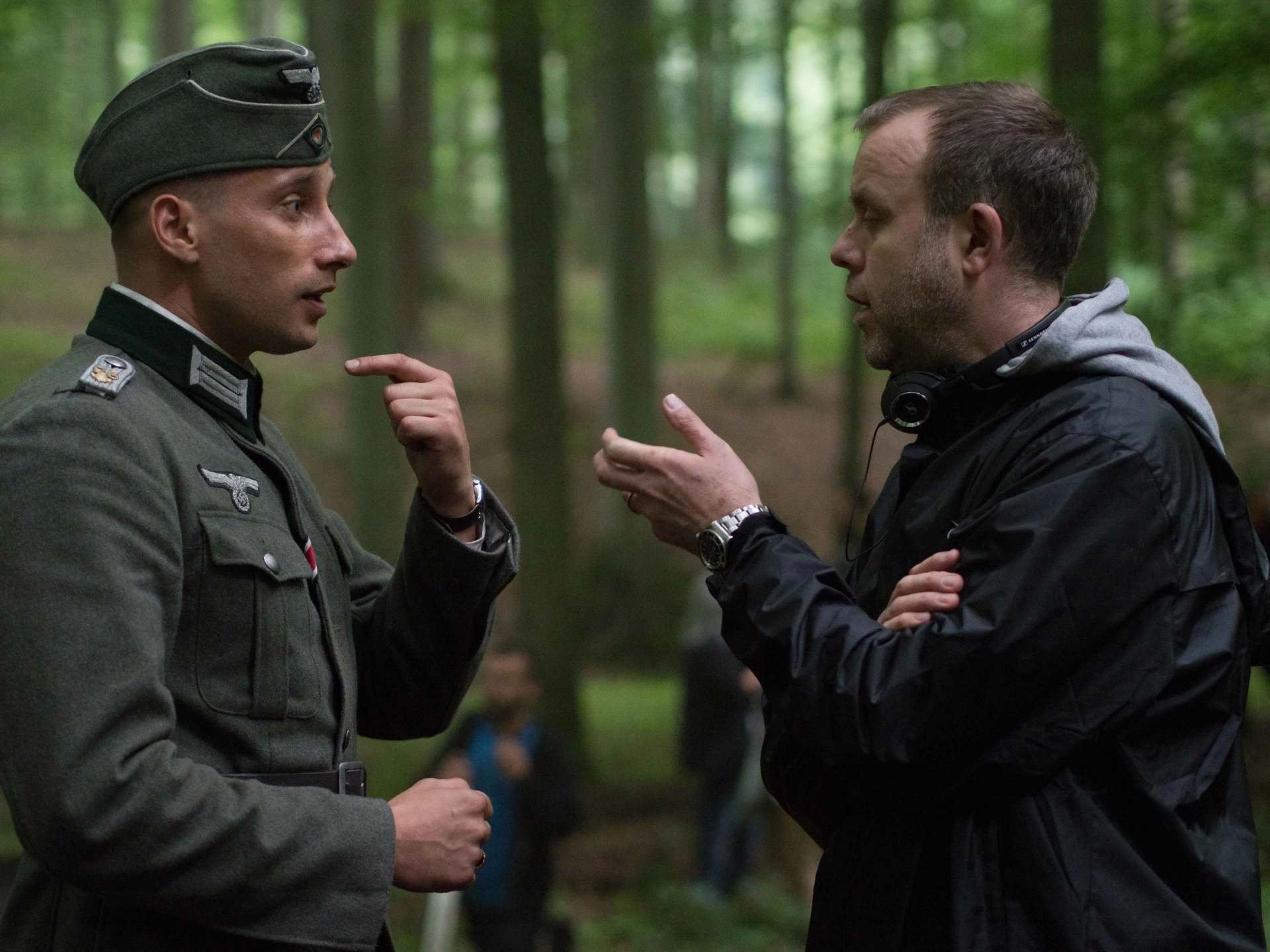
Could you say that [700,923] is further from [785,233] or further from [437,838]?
[785,233]

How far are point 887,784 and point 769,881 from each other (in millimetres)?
7226

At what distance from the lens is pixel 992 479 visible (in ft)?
7.20

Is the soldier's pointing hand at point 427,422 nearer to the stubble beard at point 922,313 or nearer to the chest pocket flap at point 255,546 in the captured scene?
the chest pocket flap at point 255,546

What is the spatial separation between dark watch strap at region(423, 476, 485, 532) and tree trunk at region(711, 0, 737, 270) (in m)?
24.3

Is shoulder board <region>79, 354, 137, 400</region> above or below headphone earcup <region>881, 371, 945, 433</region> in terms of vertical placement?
above

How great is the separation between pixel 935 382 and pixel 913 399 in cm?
5

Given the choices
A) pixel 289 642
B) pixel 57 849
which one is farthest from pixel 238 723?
pixel 57 849

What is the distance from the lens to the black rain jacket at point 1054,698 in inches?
79.1

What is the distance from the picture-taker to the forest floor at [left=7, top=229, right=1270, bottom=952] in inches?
343

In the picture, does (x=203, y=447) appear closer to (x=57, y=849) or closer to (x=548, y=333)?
(x=57, y=849)

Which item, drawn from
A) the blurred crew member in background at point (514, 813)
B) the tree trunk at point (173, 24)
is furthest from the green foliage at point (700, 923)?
the tree trunk at point (173, 24)

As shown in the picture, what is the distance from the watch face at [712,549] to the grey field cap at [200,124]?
94cm

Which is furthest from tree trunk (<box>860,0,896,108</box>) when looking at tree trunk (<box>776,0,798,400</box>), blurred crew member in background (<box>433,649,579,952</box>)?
blurred crew member in background (<box>433,649,579,952</box>)

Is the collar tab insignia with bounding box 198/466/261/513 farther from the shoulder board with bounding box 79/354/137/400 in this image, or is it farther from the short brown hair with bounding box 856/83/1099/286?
the short brown hair with bounding box 856/83/1099/286
